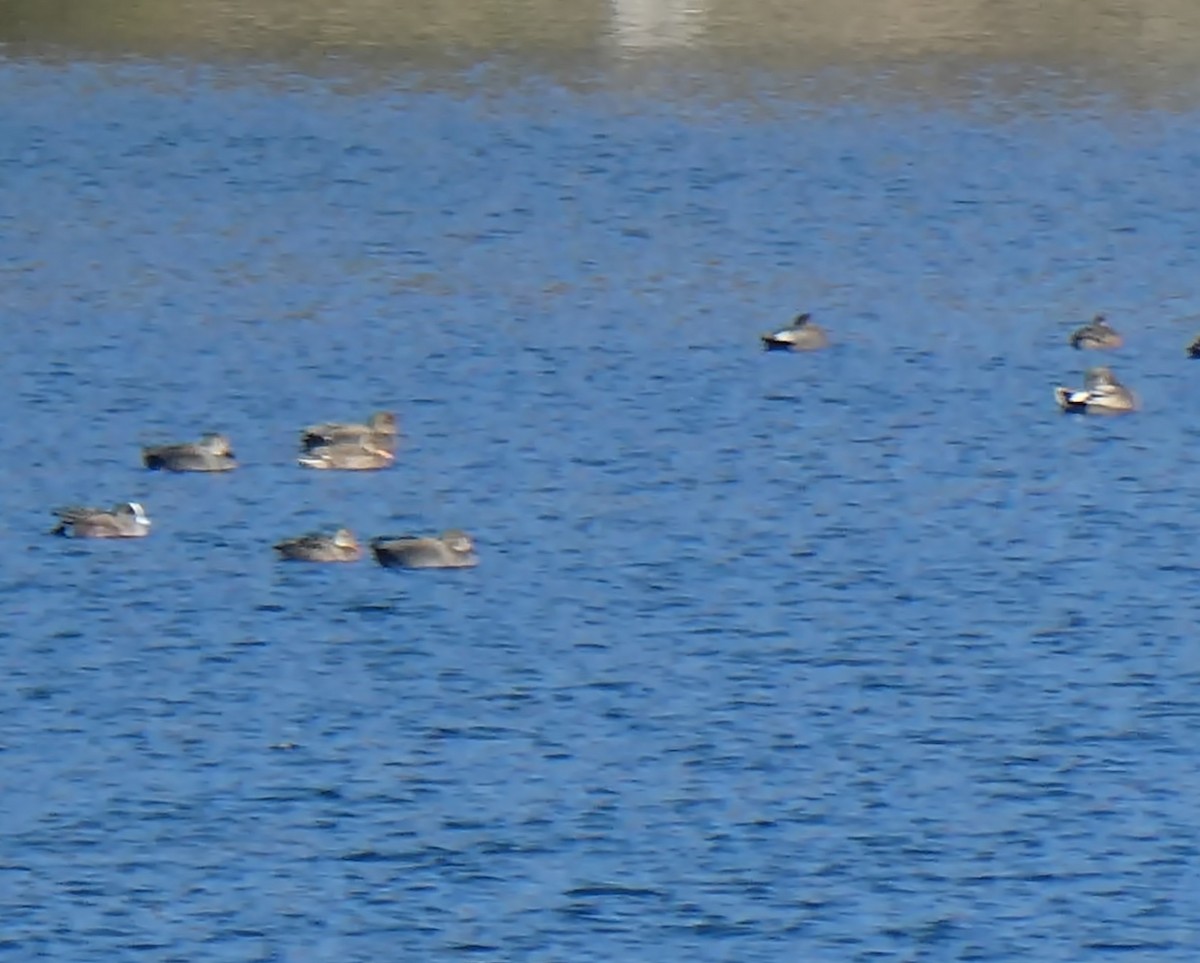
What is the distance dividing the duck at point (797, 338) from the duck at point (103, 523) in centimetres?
889

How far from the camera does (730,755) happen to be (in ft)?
64.7

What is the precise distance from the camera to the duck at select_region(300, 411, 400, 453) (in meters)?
26.7

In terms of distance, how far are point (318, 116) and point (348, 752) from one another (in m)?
31.1

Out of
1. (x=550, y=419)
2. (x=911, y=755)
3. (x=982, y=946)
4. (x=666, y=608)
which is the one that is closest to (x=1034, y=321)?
(x=550, y=419)

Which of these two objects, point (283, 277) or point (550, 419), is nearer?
point (550, 419)

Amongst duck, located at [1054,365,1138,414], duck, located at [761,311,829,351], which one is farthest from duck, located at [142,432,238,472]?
duck, located at [1054,365,1138,414]

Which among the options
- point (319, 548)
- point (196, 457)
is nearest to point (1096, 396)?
point (196, 457)

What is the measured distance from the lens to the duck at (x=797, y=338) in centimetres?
3170

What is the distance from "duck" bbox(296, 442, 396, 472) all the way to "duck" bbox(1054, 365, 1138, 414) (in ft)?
21.1

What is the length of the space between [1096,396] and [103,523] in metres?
9.63

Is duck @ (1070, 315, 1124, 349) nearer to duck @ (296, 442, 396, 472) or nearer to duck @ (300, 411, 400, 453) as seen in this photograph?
duck @ (300, 411, 400, 453)

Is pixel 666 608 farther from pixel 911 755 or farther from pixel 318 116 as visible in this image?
pixel 318 116

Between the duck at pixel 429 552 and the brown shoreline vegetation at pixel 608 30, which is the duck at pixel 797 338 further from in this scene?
the brown shoreline vegetation at pixel 608 30

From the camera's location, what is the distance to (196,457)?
26453mm
